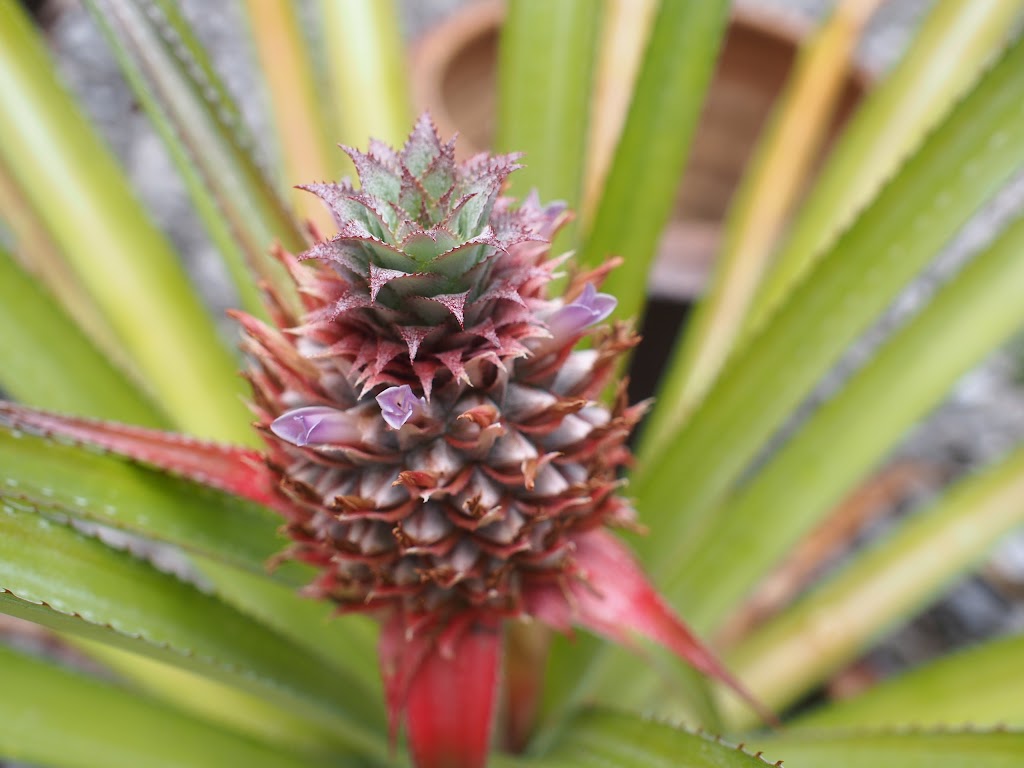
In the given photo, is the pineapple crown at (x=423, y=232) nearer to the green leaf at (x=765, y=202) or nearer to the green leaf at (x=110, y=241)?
the green leaf at (x=110, y=241)

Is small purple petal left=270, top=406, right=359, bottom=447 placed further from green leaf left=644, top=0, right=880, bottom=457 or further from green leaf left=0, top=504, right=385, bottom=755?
green leaf left=644, top=0, right=880, bottom=457

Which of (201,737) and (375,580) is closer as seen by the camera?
(375,580)

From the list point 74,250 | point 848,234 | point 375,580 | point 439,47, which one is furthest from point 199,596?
point 439,47

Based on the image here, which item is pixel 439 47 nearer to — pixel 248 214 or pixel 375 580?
pixel 248 214

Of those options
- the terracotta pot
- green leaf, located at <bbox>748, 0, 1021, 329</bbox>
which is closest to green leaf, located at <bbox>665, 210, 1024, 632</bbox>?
green leaf, located at <bbox>748, 0, 1021, 329</bbox>

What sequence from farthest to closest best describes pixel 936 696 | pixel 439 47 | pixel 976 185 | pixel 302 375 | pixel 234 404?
pixel 439 47 < pixel 234 404 < pixel 936 696 < pixel 976 185 < pixel 302 375

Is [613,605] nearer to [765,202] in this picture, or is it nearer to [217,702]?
[217,702]
